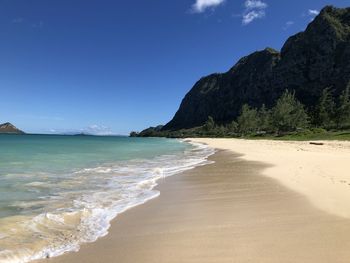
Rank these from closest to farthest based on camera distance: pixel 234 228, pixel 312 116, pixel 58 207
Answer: pixel 234 228
pixel 58 207
pixel 312 116

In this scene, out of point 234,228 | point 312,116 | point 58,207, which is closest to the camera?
point 234,228

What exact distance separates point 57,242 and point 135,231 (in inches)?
66.7

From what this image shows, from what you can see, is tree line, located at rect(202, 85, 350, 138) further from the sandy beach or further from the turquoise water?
the sandy beach

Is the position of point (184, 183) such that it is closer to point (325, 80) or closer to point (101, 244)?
point (101, 244)

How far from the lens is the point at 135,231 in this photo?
7781 millimetres

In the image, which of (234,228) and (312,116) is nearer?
(234,228)

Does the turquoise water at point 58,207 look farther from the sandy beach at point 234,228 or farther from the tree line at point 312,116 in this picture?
the tree line at point 312,116

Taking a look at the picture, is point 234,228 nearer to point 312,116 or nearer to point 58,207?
point 58,207

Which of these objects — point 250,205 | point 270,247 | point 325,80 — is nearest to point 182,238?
point 270,247

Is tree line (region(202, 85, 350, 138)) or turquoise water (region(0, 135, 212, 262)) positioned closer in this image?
turquoise water (region(0, 135, 212, 262))

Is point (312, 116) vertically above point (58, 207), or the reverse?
point (312, 116)

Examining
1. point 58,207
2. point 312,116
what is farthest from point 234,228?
point 312,116

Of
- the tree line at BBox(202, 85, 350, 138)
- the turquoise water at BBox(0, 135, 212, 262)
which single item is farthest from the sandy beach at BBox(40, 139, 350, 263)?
the tree line at BBox(202, 85, 350, 138)

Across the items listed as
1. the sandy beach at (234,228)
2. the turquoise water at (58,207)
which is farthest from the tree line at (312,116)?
the sandy beach at (234,228)
